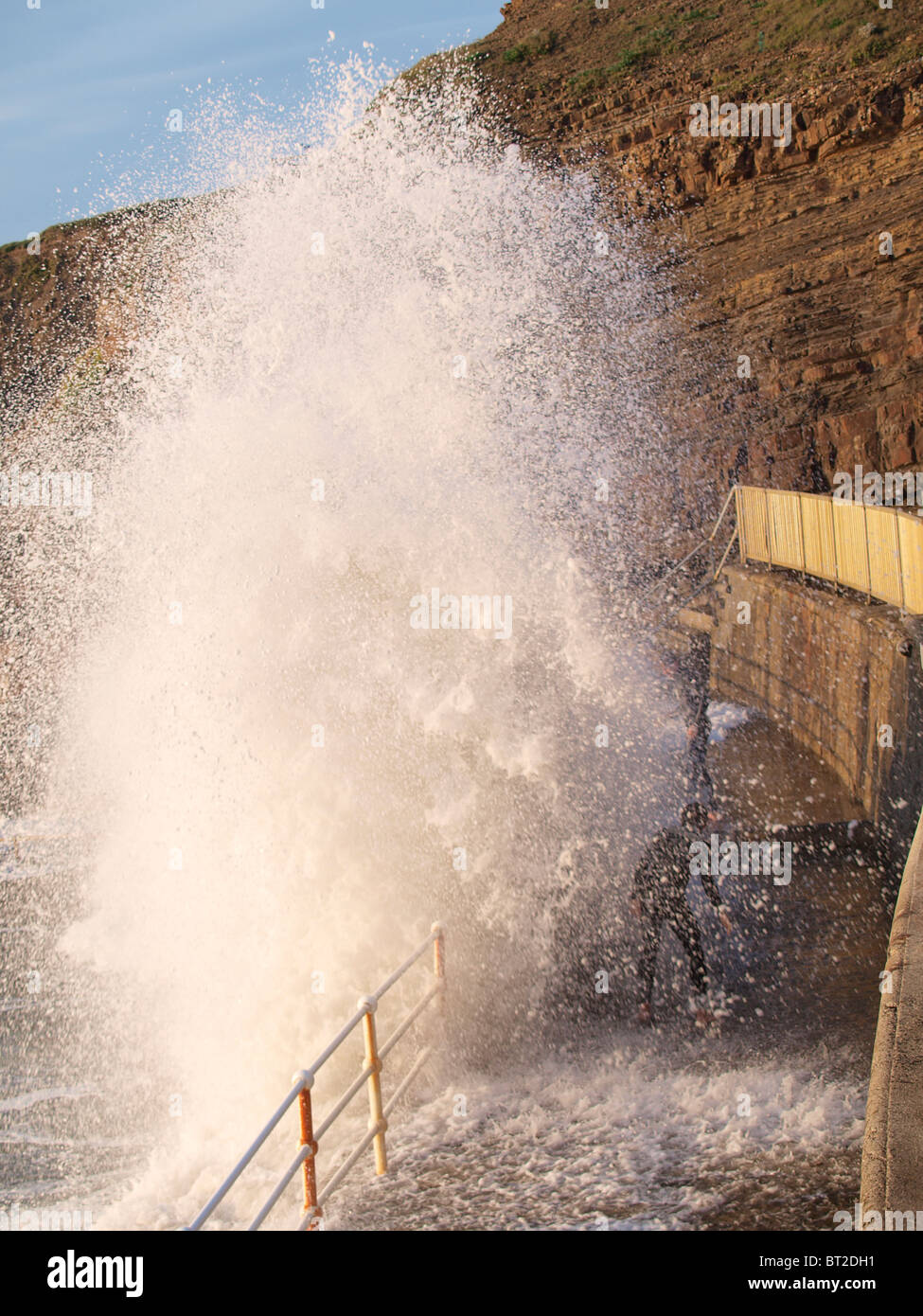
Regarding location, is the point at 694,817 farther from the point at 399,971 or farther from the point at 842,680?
the point at 842,680

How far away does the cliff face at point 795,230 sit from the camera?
2812 cm

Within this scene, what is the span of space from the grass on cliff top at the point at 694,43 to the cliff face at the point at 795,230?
12 cm

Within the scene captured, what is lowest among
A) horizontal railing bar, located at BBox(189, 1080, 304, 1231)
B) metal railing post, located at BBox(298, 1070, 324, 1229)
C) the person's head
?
metal railing post, located at BBox(298, 1070, 324, 1229)

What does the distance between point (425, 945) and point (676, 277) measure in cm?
3282

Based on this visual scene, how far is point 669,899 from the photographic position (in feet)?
22.0

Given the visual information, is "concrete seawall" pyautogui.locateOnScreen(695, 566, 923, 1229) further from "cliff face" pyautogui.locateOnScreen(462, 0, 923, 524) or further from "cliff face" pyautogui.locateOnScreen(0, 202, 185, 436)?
"cliff face" pyautogui.locateOnScreen(0, 202, 185, 436)

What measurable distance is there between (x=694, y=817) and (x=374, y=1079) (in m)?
3.00

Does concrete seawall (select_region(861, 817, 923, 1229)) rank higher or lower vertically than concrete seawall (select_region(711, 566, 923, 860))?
lower

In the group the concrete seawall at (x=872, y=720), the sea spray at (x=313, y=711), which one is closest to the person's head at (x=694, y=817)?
the concrete seawall at (x=872, y=720)

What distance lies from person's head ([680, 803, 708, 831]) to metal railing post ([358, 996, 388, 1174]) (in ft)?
9.12

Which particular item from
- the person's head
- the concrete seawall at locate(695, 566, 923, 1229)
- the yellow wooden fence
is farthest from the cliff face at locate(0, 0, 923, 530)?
the person's head

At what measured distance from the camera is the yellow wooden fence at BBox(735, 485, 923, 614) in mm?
10570

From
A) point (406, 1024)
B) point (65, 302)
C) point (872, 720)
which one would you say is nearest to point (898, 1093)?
point (406, 1024)

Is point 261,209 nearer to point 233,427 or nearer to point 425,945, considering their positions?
point 233,427
